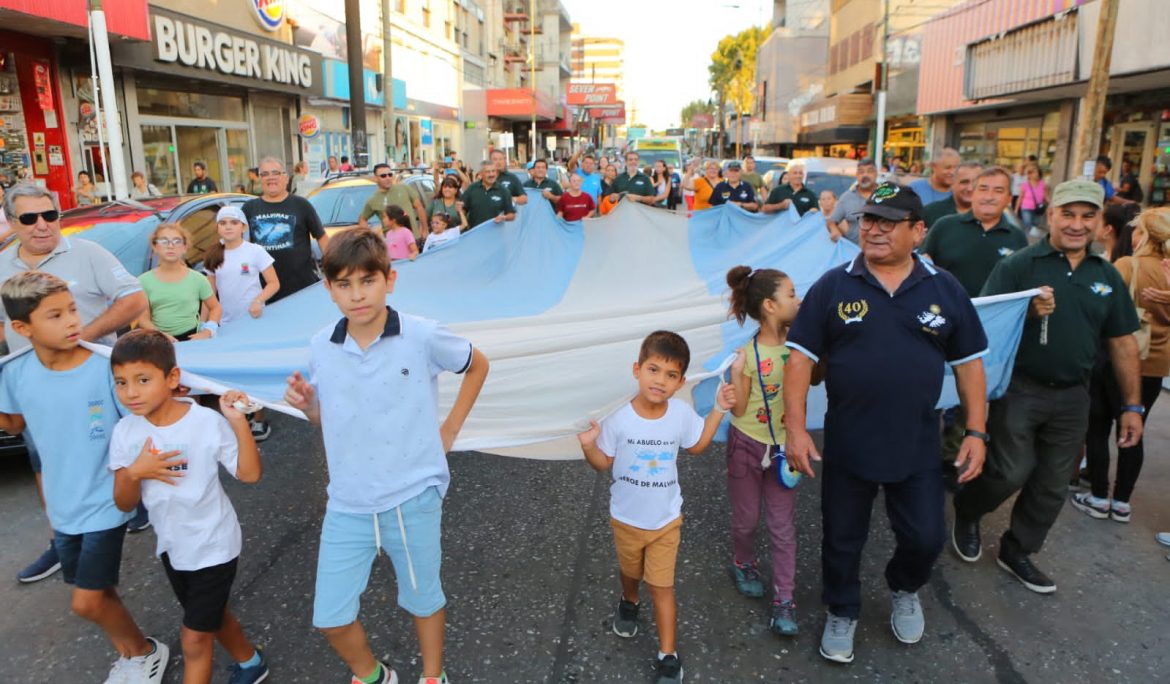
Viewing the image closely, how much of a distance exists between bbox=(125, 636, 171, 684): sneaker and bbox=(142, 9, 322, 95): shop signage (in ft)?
49.1

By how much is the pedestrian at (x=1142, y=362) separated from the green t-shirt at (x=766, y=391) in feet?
6.81

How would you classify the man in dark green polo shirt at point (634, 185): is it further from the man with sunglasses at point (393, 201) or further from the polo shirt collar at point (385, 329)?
the polo shirt collar at point (385, 329)

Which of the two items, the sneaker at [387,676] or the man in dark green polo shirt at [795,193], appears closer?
the sneaker at [387,676]

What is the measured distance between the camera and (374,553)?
2.87 meters

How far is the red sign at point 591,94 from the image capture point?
71.1 meters

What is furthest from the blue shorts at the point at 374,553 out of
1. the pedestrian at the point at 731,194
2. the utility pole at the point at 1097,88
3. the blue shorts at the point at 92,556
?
the utility pole at the point at 1097,88

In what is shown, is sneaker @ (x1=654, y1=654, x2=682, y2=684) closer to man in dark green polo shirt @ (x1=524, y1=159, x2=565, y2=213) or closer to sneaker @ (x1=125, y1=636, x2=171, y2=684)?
sneaker @ (x1=125, y1=636, x2=171, y2=684)

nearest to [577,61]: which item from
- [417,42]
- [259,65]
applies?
[417,42]

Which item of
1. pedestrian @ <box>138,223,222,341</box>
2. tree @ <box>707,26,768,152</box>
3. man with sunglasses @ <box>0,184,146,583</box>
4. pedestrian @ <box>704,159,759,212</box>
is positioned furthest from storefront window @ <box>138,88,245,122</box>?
tree @ <box>707,26,768,152</box>

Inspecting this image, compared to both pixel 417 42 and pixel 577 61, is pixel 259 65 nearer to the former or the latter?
pixel 417 42

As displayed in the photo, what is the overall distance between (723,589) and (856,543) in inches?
32.5

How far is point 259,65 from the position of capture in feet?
63.0

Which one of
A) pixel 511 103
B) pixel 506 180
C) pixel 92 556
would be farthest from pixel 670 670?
pixel 511 103

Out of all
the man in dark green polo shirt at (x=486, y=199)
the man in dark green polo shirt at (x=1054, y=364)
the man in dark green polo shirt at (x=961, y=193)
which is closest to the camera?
the man in dark green polo shirt at (x=1054, y=364)
